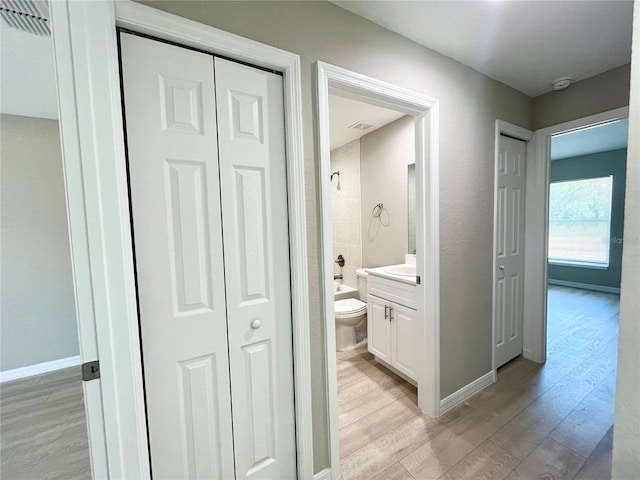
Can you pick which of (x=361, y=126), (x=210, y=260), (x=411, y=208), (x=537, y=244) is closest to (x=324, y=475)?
(x=210, y=260)

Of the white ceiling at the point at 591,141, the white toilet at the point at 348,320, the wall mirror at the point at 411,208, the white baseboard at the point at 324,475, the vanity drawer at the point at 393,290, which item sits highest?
the white ceiling at the point at 591,141

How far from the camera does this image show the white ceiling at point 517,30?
130 centimetres

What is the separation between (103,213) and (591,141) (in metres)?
6.13

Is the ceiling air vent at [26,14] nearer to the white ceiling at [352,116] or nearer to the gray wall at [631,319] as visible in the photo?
the white ceiling at [352,116]

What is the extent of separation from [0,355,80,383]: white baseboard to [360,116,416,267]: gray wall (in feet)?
11.1

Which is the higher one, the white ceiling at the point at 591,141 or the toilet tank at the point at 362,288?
the white ceiling at the point at 591,141

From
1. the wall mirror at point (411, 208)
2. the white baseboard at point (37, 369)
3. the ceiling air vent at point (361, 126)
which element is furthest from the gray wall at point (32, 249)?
the wall mirror at point (411, 208)

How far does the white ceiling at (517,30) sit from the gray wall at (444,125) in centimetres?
8

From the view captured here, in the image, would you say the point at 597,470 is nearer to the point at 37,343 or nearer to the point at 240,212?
the point at 240,212

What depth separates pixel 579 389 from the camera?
2.01 m

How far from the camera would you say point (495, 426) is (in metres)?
1.69

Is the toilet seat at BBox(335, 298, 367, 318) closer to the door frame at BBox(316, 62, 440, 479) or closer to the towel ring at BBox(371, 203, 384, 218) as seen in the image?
the door frame at BBox(316, 62, 440, 479)

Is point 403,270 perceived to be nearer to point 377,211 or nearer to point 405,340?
point 405,340

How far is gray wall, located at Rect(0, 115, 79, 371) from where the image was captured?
2350mm
